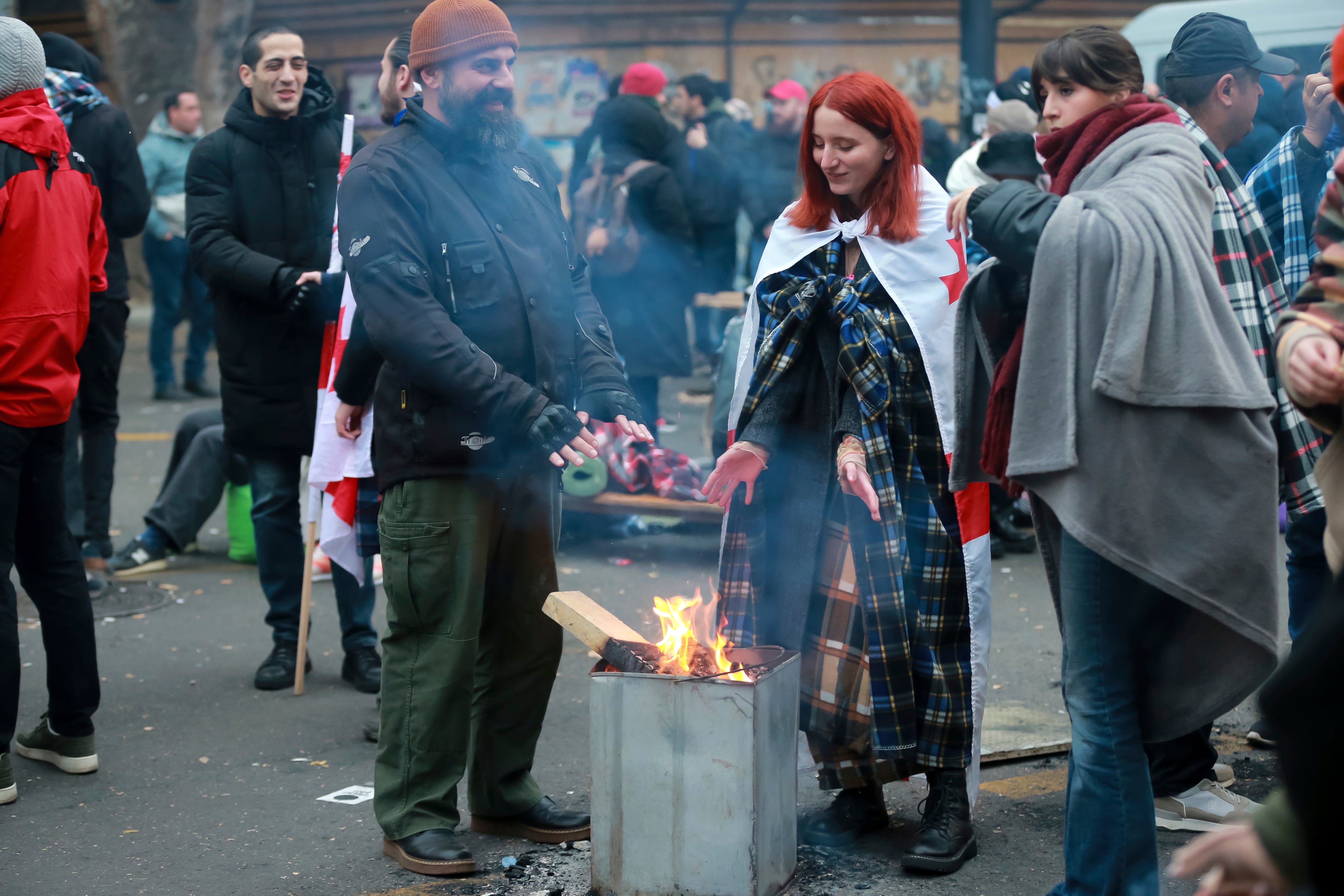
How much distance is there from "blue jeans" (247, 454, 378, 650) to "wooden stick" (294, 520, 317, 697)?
121mm

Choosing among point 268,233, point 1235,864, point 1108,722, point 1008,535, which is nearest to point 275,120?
point 268,233

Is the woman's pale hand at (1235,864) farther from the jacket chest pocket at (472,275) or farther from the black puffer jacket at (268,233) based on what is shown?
the black puffer jacket at (268,233)

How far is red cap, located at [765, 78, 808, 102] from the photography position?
394 inches

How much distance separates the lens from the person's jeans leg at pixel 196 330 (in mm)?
10711

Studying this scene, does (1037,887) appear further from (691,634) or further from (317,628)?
(317,628)

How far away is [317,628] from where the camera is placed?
5.57 meters

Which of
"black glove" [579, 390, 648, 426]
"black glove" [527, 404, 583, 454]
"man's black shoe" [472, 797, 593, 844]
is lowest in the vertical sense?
"man's black shoe" [472, 797, 593, 844]

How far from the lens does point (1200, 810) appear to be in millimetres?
3525

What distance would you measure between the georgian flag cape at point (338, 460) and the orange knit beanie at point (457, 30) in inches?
42.2

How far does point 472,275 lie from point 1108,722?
181cm

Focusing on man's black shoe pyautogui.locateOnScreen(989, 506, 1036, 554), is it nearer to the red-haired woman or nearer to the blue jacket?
the red-haired woman

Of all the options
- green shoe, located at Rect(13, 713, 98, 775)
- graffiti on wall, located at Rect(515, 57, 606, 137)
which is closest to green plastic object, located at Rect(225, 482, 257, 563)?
green shoe, located at Rect(13, 713, 98, 775)

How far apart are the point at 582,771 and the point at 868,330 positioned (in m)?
1.67

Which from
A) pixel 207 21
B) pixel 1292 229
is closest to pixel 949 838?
pixel 1292 229
